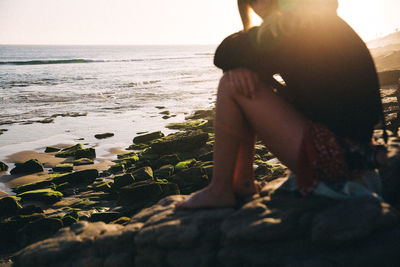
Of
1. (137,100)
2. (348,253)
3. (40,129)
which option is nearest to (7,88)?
(137,100)

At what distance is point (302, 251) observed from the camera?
6.37 ft

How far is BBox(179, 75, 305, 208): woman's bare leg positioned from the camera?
2.07 m

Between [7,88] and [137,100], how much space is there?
8.90 m

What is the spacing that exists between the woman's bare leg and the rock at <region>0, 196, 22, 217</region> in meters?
3.16

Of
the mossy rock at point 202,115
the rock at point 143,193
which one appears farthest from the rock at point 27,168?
the mossy rock at point 202,115

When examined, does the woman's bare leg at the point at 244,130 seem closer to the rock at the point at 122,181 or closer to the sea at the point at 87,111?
the rock at the point at 122,181

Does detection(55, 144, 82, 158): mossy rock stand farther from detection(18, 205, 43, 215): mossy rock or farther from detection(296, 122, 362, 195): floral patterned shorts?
detection(296, 122, 362, 195): floral patterned shorts

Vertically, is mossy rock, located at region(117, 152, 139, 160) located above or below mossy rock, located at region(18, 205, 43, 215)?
below

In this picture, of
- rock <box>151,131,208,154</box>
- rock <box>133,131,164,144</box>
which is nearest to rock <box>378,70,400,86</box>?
rock <box>151,131,208,154</box>

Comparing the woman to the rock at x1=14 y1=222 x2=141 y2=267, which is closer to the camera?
the woman

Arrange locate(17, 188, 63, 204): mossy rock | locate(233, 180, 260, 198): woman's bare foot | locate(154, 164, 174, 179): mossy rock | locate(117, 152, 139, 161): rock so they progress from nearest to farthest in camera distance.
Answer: locate(233, 180, 260, 198): woman's bare foot → locate(17, 188, 63, 204): mossy rock → locate(154, 164, 174, 179): mossy rock → locate(117, 152, 139, 161): rock

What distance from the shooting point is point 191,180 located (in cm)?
511

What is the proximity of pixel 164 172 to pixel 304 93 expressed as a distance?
12.8 feet

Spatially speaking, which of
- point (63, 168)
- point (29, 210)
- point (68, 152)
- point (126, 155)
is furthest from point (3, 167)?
point (29, 210)
